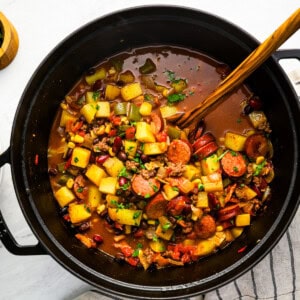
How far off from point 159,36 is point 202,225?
121cm

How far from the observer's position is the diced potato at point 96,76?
338 centimetres

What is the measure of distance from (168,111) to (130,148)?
0.33 metres

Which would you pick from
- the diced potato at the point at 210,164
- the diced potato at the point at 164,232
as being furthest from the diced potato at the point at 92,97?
the diced potato at the point at 164,232

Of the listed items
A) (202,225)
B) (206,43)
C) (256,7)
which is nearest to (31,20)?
(206,43)

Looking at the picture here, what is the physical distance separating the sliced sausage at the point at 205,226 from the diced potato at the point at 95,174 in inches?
25.0

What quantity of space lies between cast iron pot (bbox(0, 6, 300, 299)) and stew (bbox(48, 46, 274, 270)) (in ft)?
0.24

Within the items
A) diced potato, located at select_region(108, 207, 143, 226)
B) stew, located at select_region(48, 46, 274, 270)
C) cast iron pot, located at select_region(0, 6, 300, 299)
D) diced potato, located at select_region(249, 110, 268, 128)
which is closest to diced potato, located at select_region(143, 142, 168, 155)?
stew, located at select_region(48, 46, 274, 270)

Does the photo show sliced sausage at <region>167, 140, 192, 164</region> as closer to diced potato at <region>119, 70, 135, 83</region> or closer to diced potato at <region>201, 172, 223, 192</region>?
diced potato at <region>201, 172, 223, 192</region>

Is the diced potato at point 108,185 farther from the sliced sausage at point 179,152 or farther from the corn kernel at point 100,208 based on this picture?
the sliced sausage at point 179,152

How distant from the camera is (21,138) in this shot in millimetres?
3045

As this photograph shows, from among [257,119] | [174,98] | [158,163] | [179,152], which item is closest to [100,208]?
[158,163]

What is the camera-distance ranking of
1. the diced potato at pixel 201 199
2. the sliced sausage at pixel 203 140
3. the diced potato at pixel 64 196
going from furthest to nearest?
the diced potato at pixel 64 196 → the sliced sausage at pixel 203 140 → the diced potato at pixel 201 199

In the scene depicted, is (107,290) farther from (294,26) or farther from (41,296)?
(294,26)

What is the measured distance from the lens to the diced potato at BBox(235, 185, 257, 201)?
3164 millimetres
